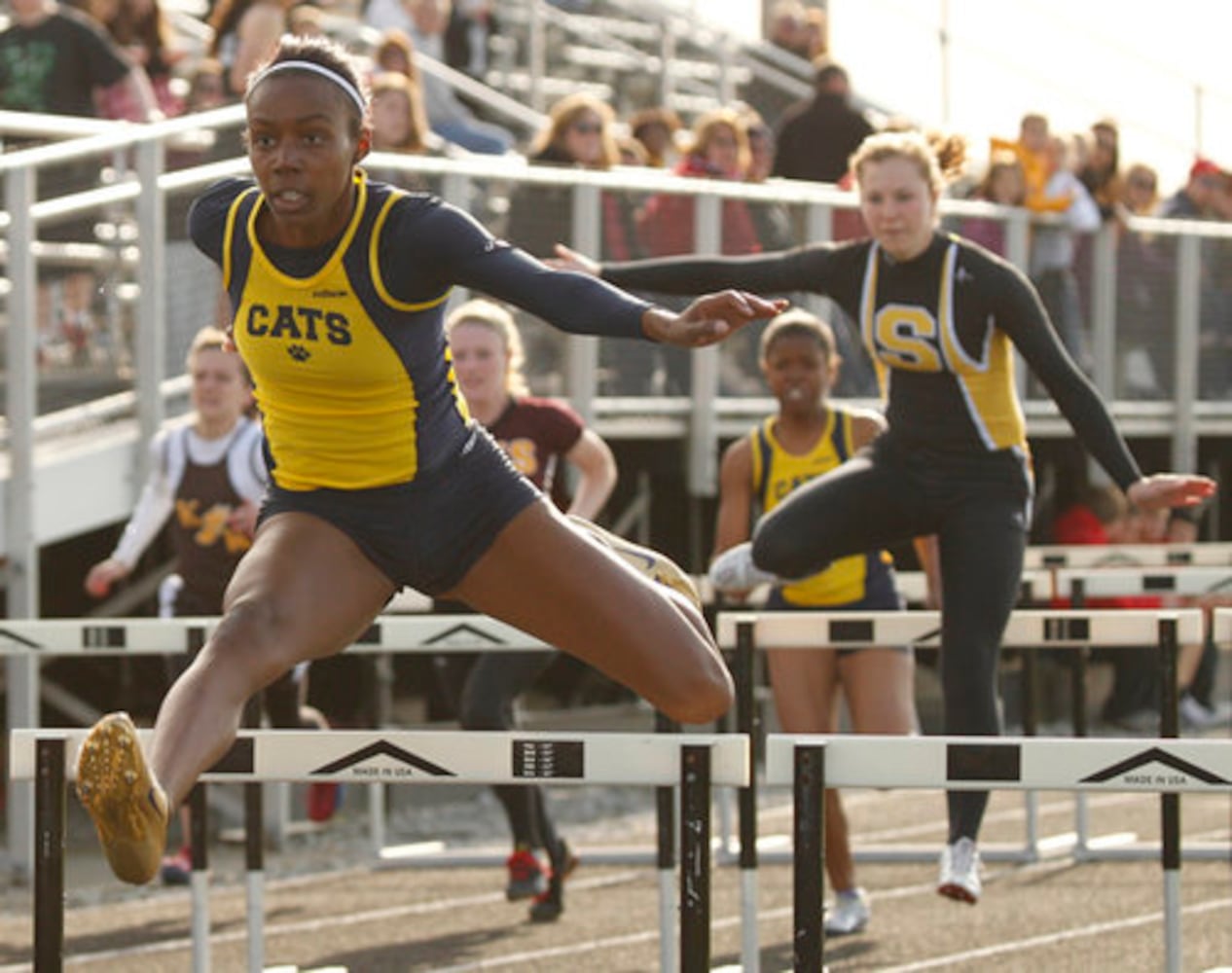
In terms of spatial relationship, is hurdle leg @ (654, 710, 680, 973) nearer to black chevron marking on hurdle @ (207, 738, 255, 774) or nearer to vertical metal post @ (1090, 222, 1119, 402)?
black chevron marking on hurdle @ (207, 738, 255, 774)

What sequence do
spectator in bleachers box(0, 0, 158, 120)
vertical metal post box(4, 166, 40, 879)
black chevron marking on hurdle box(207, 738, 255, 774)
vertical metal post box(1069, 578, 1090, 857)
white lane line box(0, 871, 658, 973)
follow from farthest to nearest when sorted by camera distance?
1. spectator in bleachers box(0, 0, 158, 120)
2. vertical metal post box(4, 166, 40, 879)
3. vertical metal post box(1069, 578, 1090, 857)
4. white lane line box(0, 871, 658, 973)
5. black chevron marking on hurdle box(207, 738, 255, 774)

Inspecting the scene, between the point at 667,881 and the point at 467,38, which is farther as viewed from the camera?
the point at 467,38

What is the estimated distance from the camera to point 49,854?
5539mm

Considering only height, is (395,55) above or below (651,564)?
above

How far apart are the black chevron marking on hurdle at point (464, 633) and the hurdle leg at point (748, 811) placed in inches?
29.7

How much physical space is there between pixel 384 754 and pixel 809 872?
1064 mm

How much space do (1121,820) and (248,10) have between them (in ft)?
18.8

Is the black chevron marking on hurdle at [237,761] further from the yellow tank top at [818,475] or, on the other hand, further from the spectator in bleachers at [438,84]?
the spectator in bleachers at [438,84]

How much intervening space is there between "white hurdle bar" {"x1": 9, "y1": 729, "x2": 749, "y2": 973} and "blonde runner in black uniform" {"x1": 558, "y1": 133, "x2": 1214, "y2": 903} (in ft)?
6.69

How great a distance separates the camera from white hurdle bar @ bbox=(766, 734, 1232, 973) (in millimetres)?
5199

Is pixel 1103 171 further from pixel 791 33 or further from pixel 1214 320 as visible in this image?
pixel 791 33

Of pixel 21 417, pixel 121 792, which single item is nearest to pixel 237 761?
pixel 121 792

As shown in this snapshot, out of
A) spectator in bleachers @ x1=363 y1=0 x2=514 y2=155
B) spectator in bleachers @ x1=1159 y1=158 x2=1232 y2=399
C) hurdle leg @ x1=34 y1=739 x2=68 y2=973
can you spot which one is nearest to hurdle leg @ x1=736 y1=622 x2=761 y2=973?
hurdle leg @ x1=34 y1=739 x2=68 y2=973

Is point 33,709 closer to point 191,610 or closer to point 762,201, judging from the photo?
point 191,610
